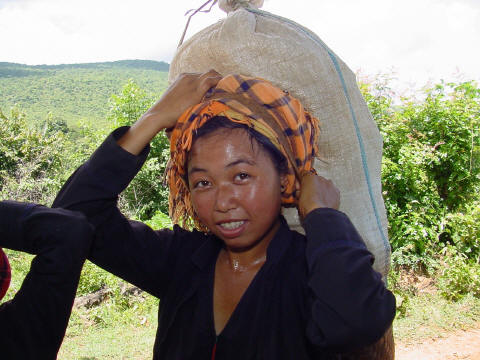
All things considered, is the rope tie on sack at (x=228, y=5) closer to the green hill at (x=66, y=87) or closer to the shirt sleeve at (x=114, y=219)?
the shirt sleeve at (x=114, y=219)

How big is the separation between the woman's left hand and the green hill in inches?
1638

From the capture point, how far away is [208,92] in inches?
58.4

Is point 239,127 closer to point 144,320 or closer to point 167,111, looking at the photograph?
point 167,111

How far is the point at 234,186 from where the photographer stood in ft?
4.27

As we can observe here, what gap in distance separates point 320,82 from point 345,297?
81 centimetres

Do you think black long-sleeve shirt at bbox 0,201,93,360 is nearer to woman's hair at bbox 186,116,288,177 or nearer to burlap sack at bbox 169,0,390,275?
woman's hair at bbox 186,116,288,177

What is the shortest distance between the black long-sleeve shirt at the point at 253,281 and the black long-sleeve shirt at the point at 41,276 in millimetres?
261

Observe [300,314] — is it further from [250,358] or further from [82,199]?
[82,199]

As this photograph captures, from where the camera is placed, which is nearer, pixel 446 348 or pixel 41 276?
pixel 41 276

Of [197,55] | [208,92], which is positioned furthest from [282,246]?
[197,55]

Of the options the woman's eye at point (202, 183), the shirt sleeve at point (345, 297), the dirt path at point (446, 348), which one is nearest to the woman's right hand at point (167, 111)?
the woman's eye at point (202, 183)

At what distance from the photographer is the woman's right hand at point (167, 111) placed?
1485mm

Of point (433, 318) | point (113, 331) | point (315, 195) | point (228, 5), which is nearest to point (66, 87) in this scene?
point (113, 331)

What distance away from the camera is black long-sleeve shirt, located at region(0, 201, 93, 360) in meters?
1.09
